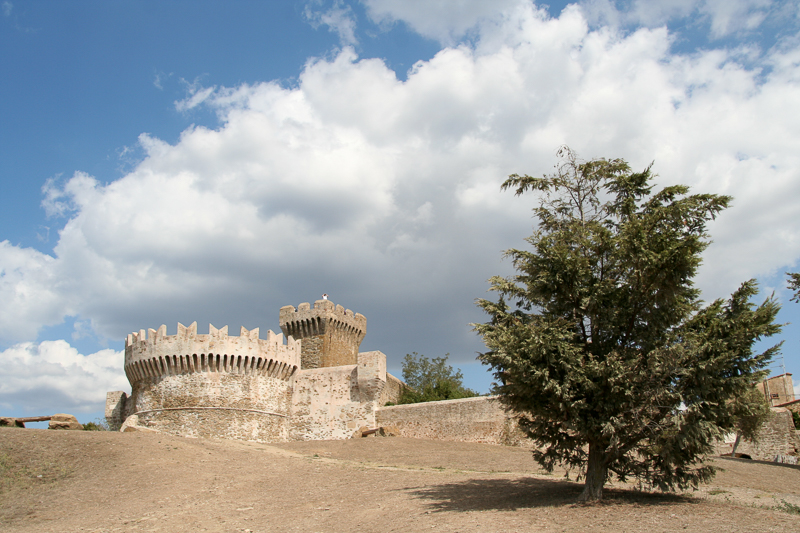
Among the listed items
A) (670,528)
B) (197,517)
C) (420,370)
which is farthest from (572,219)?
(420,370)

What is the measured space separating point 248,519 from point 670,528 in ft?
29.7

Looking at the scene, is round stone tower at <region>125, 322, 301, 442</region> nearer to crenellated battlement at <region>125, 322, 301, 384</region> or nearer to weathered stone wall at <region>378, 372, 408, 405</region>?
crenellated battlement at <region>125, 322, 301, 384</region>

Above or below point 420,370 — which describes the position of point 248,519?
below

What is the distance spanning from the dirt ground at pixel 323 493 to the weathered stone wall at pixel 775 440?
9.38 metres

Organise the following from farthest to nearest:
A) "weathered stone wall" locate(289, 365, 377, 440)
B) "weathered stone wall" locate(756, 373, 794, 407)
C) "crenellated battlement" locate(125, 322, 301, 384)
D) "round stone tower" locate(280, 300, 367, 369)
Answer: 1. "weathered stone wall" locate(756, 373, 794, 407)
2. "round stone tower" locate(280, 300, 367, 369)
3. "weathered stone wall" locate(289, 365, 377, 440)
4. "crenellated battlement" locate(125, 322, 301, 384)

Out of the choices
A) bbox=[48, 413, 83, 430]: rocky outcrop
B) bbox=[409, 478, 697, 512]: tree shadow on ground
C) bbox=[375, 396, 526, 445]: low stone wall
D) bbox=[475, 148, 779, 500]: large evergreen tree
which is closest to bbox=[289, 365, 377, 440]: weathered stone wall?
bbox=[375, 396, 526, 445]: low stone wall

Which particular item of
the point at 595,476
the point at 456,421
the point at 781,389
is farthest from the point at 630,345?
the point at 781,389

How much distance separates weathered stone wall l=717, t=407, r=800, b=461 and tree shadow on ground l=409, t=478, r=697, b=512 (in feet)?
72.6

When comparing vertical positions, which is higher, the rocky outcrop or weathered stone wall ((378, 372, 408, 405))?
weathered stone wall ((378, 372, 408, 405))

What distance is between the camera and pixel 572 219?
15156 mm

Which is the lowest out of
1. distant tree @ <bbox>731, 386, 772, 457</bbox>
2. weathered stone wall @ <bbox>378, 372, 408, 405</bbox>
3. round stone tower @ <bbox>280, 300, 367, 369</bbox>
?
distant tree @ <bbox>731, 386, 772, 457</bbox>

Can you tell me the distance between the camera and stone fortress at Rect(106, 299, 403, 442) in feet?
90.5

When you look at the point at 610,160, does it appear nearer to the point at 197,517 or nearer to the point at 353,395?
the point at 197,517

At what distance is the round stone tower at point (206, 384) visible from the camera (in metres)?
27.4
